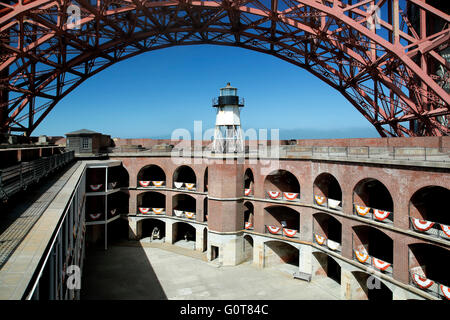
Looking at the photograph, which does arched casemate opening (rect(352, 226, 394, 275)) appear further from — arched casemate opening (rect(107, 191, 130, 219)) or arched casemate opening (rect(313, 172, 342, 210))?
arched casemate opening (rect(107, 191, 130, 219))

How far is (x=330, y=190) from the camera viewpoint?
28.4m

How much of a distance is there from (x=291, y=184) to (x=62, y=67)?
29891mm

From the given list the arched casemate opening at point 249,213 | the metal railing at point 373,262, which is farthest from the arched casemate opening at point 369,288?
the arched casemate opening at point 249,213

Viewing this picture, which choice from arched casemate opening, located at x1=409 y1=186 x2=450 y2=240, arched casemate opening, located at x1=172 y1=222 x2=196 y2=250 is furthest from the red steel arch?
arched casemate opening, located at x1=172 y1=222 x2=196 y2=250

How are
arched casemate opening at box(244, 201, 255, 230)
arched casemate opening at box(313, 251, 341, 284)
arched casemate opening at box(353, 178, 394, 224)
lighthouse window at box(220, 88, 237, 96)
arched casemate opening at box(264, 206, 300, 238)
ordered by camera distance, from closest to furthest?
arched casemate opening at box(353, 178, 394, 224) → arched casemate opening at box(313, 251, 341, 284) → arched casemate opening at box(264, 206, 300, 238) → arched casemate opening at box(244, 201, 255, 230) → lighthouse window at box(220, 88, 237, 96)

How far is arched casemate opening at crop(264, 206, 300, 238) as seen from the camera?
28.7 metres

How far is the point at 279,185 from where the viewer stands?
30.6 m

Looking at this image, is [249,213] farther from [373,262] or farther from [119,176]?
[119,176]

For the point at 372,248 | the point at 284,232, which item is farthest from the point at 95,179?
the point at 372,248

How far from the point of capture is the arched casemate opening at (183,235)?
36.2 meters

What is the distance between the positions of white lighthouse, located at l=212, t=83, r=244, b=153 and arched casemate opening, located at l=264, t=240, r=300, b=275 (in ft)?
36.7
